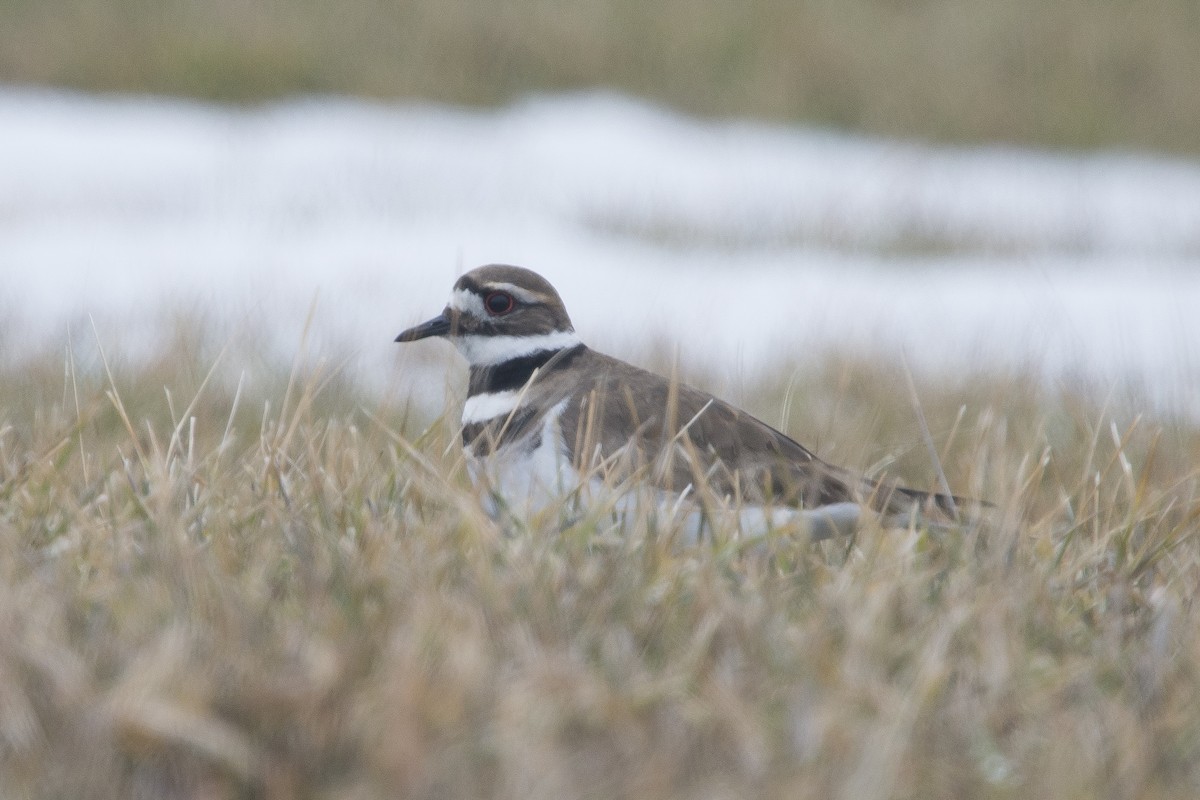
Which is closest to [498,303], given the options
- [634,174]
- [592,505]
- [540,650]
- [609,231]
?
[592,505]

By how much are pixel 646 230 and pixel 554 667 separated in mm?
7701

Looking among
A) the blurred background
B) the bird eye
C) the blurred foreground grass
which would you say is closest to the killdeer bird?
the bird eye

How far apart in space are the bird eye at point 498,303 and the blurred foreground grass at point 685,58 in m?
9.02

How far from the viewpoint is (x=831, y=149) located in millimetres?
12102

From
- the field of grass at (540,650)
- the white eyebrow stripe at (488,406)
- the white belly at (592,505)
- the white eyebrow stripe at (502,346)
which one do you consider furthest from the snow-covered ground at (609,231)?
the field of grass at (540,650)

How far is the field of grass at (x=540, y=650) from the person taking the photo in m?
2.08

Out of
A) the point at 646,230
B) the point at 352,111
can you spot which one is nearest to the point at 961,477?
the point at 646,230

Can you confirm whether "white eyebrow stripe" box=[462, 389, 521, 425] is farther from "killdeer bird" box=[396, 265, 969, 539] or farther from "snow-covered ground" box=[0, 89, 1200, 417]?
"snow-covered ground" box=[0, 89, 1200, 417]

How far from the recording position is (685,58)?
1365 centimetres

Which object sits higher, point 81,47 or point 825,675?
point 81,47

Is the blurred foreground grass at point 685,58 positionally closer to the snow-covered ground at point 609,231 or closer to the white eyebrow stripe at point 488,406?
the snow-covered ground at point 609,231

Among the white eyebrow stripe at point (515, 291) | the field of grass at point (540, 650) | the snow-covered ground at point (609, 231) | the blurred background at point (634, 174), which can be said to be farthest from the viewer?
the blurred background at point (634, 174)

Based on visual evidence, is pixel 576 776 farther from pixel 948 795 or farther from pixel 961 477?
pixel 961 477

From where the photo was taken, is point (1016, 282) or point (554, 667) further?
point (1016, 282)
